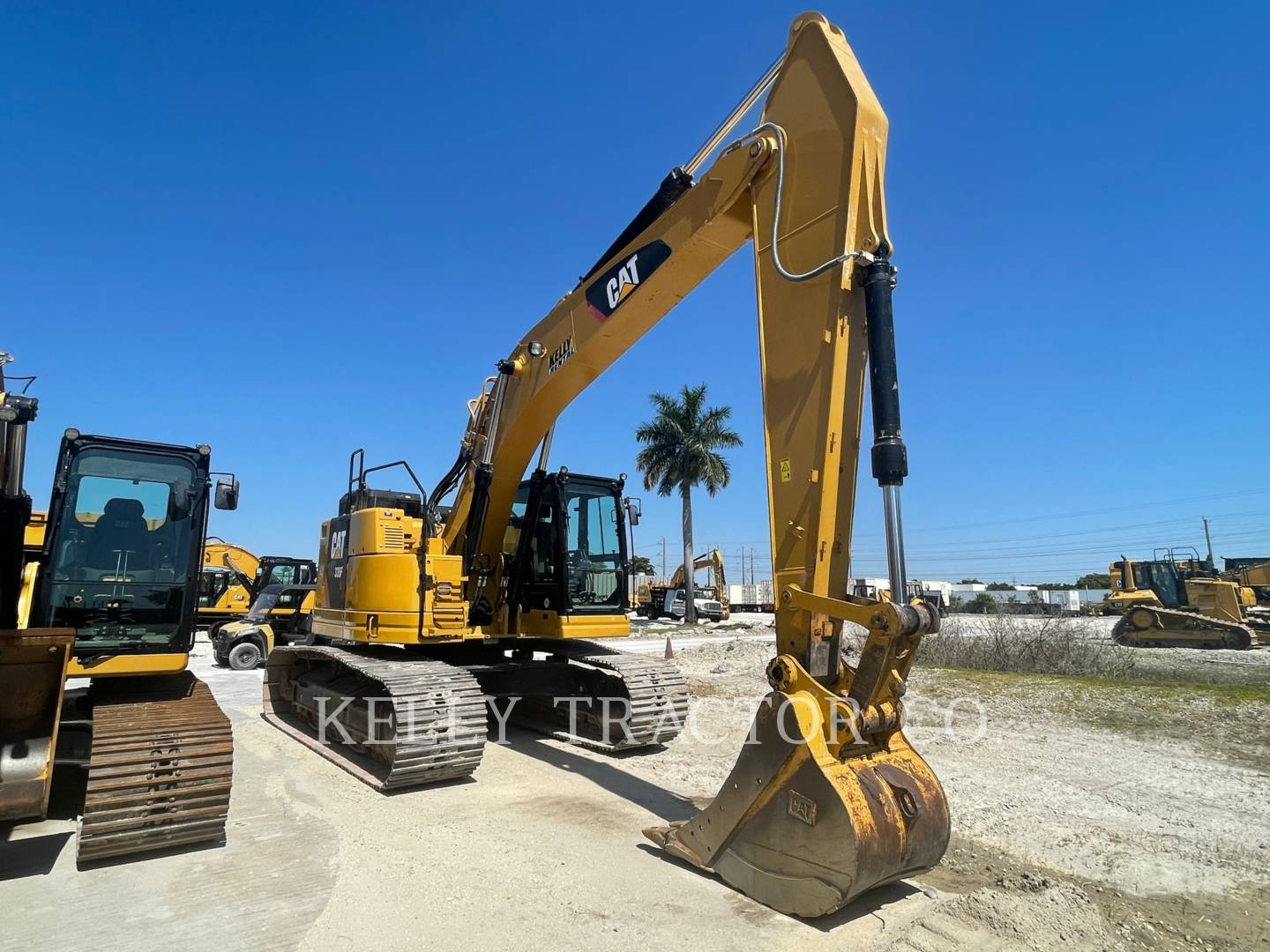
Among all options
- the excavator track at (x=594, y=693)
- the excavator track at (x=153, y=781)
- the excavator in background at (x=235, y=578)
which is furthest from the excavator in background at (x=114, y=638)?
the excavator in background at (x=235, y=578)

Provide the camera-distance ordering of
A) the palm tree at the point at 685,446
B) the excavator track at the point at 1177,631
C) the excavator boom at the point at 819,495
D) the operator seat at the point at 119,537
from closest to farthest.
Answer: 1. the excavator boom at the point at 819,495
2. the operator seat at the point at 119,537
3. the excavator track at the point at 1177,631
4. the palm tree at the point at 685,446

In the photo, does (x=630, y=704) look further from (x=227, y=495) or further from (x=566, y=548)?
(x=227, y=495)

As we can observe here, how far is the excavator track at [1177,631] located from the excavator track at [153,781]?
23510 mm

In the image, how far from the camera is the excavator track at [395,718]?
22.0ft

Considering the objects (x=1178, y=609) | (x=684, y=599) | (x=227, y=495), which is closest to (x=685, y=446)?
(x=684, y=599)

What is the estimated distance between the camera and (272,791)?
22.4 feet

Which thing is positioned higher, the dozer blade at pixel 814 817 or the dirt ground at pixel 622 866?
the dozer blade at pixel 814 817

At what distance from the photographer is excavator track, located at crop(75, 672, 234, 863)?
4.84m

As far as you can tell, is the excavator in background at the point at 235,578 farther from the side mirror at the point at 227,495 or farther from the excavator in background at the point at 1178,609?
the excavator in background at the point at 1178,609

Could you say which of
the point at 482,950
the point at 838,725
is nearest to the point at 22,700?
the point at 482,950

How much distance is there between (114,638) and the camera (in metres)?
5.71

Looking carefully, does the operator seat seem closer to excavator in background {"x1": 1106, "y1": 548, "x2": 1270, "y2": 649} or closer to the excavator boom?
the excavator boom

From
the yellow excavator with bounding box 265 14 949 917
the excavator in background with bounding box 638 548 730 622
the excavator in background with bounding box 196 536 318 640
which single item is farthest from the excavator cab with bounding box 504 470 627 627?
the excavator in background with bounding box 638 548 730 622

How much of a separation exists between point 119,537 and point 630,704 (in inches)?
188
